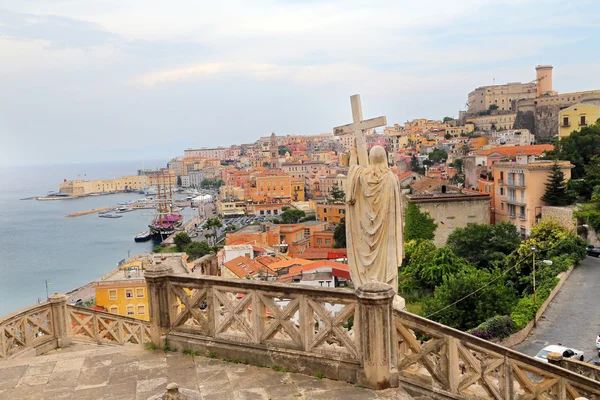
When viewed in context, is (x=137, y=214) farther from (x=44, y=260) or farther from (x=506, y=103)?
(x=506, y=103)

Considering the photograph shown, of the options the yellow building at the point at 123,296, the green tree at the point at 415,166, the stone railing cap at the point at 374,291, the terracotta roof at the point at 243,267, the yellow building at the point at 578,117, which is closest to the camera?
the stone railing cap at the point at 374,291

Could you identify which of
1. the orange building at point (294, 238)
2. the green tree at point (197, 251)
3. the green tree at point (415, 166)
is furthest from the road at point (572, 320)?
the green tree at point (415, 166)

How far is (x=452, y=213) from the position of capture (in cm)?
3697

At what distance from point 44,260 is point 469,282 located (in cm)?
7238

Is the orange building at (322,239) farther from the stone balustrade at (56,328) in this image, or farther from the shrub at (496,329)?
the stone balustrade at (56,328)

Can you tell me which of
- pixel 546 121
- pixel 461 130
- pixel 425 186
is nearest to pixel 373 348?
pixel 425 186

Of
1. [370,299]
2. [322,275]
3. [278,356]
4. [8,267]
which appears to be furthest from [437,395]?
[8,267]

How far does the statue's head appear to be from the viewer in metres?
6.57

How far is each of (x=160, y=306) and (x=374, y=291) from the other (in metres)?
2.62

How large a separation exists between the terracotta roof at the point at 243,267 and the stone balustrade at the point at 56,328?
24.5 m

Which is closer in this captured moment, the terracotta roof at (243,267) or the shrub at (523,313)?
the shrub at (523,313)

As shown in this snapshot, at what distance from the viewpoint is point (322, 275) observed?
32.0m

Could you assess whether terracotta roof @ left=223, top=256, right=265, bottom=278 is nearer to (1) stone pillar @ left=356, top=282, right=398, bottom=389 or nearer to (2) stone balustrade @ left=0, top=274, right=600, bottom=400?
(2) stone balustrade @ left=0, top=274, right=600, bottom=400

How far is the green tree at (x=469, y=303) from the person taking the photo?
19922 mm
